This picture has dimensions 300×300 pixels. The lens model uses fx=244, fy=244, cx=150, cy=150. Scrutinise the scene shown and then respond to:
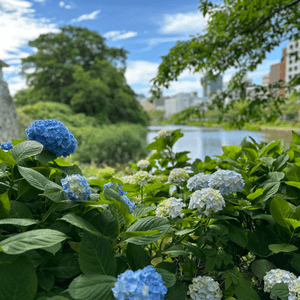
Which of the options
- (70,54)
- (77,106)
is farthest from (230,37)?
(70,54)

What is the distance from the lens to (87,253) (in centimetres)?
57

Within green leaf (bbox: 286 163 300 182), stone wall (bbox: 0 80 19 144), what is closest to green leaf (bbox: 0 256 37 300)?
green leaf (bbox: 286 163 300 182)

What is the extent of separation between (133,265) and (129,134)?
31.5 ft

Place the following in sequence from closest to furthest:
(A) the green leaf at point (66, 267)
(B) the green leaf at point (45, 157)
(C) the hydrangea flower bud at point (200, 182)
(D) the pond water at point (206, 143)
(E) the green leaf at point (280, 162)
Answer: (A) the green leaf at point (66, 267), (B) the green leaf at point (45, 157), (C) the hydrangea flower bud at point (200, 182), (E) the green leaf at point (280, 162), (D) the pond water at point (206, 143)

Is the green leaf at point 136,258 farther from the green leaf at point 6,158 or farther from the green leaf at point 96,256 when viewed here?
the green leaf at point 6,158

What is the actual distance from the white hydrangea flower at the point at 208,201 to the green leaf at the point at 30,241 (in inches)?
18.3

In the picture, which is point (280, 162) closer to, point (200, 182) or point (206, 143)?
point (200, 182)

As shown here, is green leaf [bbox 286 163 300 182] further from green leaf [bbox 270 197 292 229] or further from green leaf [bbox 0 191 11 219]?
green leaf [bbox 0 191 11 219]

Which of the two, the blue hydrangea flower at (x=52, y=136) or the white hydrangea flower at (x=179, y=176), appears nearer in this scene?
the blue hydrangea flower at (x=52, y=136)

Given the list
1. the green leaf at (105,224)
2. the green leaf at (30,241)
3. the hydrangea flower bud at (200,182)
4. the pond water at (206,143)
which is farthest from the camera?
the pond water at (206,143)

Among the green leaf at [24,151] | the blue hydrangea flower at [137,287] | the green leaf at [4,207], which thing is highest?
the green leaf at [24,151]

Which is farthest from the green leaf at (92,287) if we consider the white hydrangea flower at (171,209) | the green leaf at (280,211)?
the green leaf at (280,211)

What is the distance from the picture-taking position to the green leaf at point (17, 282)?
52 centimetres

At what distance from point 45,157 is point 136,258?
0.47 meters
